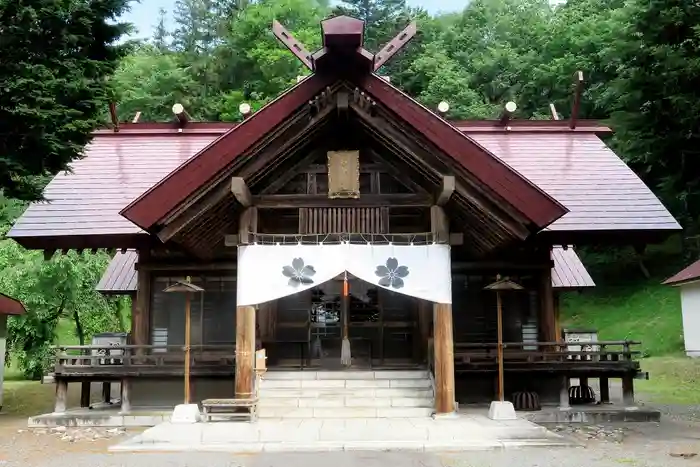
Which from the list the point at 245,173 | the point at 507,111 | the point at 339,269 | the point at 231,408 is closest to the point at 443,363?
the point at 339,269

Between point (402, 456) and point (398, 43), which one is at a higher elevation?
point (398, 43)

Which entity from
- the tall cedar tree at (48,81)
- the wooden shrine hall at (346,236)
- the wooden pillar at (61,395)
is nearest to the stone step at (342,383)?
the wooden shrine hall at (346,236)

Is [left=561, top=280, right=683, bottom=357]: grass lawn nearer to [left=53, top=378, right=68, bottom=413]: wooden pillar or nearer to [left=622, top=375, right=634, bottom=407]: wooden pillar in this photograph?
[left=622, top=375, right=634, bottom=407]: wooden pillar

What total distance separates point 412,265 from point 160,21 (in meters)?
49.7

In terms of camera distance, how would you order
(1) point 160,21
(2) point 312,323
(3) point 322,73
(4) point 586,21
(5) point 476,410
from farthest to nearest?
(1) point 160,21 < (4) point 586,21 < (2) point 312,323 < (5) point 476,410 < (3) point 322,73

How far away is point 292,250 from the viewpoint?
33.6 feet

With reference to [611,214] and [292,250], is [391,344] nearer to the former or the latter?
[292,250]

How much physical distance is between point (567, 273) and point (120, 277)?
11.6 metres

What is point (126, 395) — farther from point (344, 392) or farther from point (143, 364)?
point (344, 392)

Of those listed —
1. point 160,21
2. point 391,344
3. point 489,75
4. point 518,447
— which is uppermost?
point 160,21

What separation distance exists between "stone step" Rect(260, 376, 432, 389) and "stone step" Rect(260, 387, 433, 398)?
0.30 feet

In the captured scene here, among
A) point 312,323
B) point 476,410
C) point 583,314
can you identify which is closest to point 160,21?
point 583,314

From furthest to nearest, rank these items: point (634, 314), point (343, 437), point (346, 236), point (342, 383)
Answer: point (634, 314), point (342, 383), point (346, 236), point (343, 437)

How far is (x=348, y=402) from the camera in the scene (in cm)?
1084
